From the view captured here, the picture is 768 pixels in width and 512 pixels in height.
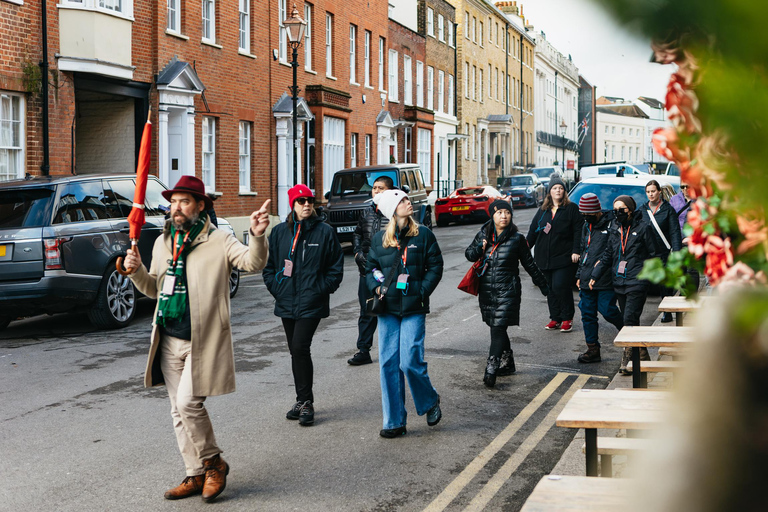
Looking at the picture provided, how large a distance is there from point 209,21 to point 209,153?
141 inches

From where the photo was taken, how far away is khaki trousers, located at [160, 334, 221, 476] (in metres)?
5.34

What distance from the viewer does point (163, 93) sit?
21.4 metres

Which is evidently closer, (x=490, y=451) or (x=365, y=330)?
(x=490, y=451)

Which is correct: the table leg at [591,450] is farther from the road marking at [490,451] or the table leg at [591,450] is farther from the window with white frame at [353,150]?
the window with white frame at [353,150]

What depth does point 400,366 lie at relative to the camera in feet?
22.8

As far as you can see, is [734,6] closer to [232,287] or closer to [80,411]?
[80,411]

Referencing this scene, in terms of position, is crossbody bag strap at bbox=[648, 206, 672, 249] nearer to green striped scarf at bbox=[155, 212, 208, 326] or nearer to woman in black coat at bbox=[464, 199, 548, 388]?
woman in black coat at bbox=[464, 199, 548, 388]

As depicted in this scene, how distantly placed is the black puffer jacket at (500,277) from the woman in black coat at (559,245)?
94.6 inches

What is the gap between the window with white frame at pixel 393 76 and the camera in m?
39.6

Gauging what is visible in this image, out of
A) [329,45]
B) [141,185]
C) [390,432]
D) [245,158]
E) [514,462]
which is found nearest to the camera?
[141,185]

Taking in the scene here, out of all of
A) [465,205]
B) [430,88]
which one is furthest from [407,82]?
[465,205]

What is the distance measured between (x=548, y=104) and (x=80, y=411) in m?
76.4

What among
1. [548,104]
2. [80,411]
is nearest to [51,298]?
[80,411]

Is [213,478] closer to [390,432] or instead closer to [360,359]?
[390,432]
